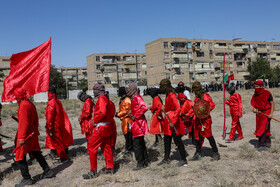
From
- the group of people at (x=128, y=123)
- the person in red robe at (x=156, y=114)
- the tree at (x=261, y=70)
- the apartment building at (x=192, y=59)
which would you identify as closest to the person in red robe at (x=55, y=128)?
the group of people at (x=128, y=123)

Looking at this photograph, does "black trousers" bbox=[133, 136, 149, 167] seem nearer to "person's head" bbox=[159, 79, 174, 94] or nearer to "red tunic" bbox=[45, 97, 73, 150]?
"person's head" bbox=[159, 79, 174, 94]

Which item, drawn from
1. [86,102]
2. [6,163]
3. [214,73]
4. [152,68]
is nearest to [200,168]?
[86,102]

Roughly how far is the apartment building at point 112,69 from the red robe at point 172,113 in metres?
74.9

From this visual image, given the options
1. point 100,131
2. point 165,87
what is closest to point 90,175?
point 100,131

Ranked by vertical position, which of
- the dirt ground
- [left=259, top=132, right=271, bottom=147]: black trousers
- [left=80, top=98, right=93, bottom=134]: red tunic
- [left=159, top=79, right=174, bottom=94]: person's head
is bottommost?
the dirt ground

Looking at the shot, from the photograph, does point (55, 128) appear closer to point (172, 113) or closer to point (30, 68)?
point (30, 68)

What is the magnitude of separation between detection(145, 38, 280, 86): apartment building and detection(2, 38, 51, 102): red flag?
57.3 m

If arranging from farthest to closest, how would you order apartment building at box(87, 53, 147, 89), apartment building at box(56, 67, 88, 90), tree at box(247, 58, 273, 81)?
apartment building at box(56, 67, 88, 90), apartment building at box(87, 53, 147, 89), tree at box(247, 58, 273, 81)

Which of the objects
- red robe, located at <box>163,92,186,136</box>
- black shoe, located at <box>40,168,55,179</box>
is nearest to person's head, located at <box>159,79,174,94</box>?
red robe, located at <box>163,92,186,136</box>

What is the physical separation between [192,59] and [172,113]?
63848mm

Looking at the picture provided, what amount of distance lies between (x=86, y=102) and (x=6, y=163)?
2503mm

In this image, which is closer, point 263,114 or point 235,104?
point 263,114

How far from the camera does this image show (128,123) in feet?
21.1

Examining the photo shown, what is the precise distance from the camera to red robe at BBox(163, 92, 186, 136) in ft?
17.1
